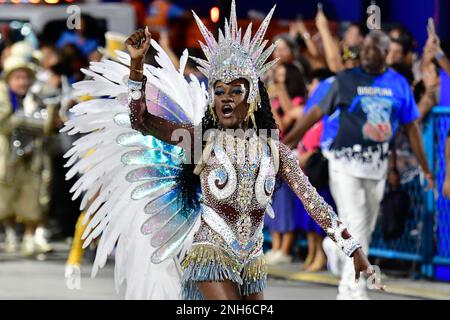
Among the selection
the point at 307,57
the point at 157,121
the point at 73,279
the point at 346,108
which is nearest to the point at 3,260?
the point at 73,279

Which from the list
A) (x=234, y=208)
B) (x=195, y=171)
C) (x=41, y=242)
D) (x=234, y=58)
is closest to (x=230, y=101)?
(x=234, y=58)

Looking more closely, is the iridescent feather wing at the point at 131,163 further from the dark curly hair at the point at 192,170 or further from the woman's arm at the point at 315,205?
the woman's arm at the point at 315,205

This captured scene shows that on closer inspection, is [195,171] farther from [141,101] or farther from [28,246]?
[28,246]

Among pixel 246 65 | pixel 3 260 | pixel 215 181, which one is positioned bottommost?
pixel 3 260

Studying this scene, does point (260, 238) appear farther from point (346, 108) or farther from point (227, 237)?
point (346, 108)

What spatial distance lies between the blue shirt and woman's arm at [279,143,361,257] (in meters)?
3.53

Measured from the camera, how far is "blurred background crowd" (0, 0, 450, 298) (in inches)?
448

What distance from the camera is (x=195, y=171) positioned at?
6340 mm

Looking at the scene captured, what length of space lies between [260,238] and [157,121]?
2.50ft

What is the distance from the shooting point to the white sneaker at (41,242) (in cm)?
1351

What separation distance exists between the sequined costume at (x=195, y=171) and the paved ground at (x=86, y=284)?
3038 mm

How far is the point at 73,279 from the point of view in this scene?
36.0 feet
